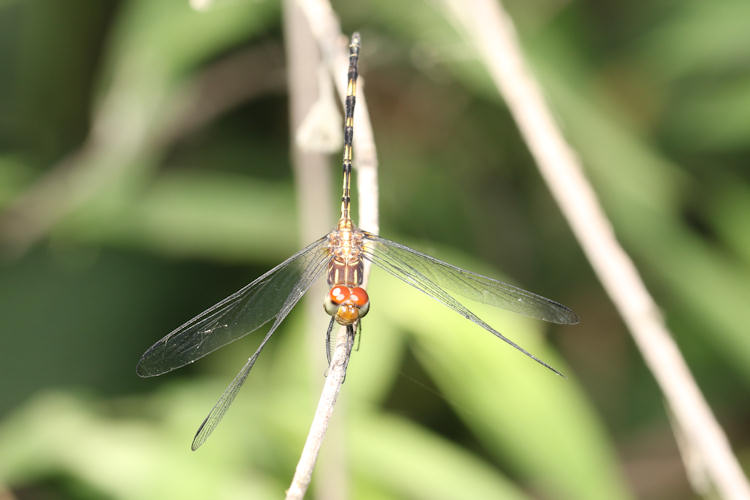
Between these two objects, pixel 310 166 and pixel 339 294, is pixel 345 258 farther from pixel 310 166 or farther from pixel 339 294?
pixel 310 166

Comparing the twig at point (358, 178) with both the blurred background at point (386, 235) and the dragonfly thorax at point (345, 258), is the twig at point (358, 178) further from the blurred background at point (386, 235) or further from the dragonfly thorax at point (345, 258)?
the blurred background at point (386, 235)

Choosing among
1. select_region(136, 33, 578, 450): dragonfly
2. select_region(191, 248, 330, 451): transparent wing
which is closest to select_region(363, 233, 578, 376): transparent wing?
select_region(136, 33, 578, 450): dragonfly

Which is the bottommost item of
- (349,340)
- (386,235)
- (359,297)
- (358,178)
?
(349,340)

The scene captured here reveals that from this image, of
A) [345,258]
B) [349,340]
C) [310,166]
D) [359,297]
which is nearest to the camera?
[349,340]

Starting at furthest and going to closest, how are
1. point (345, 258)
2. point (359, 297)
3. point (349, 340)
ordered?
point (345, 258)
point (359, 297)
point (349, 340)

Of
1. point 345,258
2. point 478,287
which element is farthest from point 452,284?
point 345,258

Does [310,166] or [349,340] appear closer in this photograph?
[349,340]

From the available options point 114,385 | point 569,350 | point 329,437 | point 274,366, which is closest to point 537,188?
point 569,350
